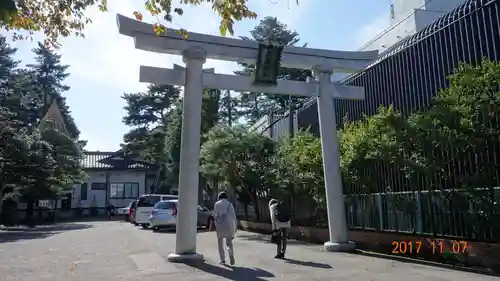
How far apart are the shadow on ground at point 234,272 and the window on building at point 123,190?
131 feet

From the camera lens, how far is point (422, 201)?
10930mm

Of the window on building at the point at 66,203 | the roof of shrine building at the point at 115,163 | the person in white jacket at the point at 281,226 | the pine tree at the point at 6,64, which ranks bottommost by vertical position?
the person in white jacket at the point at 281,226

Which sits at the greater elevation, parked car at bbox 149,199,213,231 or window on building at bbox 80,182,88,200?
window on building at bbox 80,182,88,200

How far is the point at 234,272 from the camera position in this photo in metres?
8.55

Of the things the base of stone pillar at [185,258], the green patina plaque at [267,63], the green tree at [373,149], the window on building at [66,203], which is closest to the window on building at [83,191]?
the window on building at [66,203]

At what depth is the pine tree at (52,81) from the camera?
54156mm

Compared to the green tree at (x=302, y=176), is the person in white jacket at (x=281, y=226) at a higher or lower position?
lower

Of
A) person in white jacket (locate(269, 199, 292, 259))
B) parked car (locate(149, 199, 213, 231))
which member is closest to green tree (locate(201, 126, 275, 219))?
parked car (locate(149, 199, 213, 231))

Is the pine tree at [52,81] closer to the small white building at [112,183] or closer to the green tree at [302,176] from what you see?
the small white building at [112,183]

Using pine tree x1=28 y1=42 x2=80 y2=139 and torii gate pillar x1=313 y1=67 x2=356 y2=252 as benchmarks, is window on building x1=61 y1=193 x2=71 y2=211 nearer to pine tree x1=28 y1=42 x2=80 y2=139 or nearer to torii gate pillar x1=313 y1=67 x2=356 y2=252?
pine tree x1=28 y1=42 x2=80 y2=139

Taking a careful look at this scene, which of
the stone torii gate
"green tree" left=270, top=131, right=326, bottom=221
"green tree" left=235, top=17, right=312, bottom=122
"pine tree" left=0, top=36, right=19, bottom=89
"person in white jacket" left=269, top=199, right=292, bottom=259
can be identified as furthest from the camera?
"pine tree" left=0, top=36, right=19, bottom=89

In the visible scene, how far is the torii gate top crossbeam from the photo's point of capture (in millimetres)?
10117

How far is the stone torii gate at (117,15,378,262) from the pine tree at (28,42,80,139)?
1862 inches

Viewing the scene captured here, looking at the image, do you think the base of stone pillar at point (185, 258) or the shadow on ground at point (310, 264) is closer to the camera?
the shadow on ground at point (310, 264)
